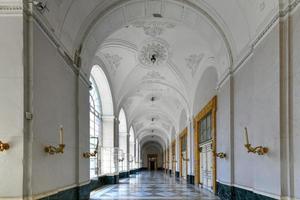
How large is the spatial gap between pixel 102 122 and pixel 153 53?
559 cm

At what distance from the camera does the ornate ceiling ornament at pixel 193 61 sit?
1355 cm

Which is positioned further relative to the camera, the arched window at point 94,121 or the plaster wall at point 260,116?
the arched window at point 94,121

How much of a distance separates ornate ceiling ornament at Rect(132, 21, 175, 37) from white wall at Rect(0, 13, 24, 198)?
6.75 metres

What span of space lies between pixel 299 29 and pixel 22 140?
438cm

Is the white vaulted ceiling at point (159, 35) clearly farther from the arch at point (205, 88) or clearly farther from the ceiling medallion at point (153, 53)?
the arch at point (205, 88)

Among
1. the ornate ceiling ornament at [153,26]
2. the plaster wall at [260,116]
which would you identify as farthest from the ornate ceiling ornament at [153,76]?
the plaster wall at [260,116]

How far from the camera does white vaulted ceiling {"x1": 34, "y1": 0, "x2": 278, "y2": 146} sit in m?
6.93

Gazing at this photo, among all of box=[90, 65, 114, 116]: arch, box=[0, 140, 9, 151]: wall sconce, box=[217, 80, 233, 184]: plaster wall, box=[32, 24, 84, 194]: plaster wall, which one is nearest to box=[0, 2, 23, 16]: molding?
box=[32, 24, 84, 194]: plaster wall

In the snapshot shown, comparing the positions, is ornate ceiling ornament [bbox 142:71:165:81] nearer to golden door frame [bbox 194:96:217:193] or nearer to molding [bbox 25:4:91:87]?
golden door frame [bbox 194:96:217:193]

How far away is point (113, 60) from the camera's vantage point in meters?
14.6

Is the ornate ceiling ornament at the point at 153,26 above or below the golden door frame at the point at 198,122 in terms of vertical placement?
above

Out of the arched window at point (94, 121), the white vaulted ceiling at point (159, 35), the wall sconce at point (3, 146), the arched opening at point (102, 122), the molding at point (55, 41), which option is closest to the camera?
the wall sconce at point (3, 146)

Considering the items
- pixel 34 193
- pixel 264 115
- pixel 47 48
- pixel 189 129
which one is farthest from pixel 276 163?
pixel 189 129

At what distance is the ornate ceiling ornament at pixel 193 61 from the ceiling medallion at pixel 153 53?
101 cm
